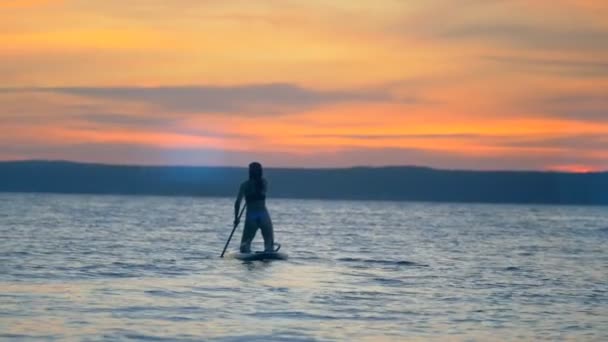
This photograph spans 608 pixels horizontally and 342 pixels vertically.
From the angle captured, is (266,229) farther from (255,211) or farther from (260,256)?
(260,256)

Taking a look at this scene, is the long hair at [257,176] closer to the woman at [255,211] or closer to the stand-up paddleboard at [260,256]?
the woman at [255,211]

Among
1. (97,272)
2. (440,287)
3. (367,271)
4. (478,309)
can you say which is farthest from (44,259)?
(478,309)

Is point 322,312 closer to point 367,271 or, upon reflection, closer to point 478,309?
point 478,309

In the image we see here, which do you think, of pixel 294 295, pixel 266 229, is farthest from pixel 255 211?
pixel 294 295

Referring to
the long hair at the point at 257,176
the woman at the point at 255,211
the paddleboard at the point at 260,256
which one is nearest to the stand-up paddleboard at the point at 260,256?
the paddleboard at the point at 260,256

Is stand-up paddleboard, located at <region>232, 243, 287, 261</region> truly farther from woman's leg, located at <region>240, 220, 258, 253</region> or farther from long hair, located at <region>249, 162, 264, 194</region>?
long hair, located at <region>249, 162, 264, 194</region>

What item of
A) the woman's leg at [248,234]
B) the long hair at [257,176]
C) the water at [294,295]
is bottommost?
the water at [294,295]

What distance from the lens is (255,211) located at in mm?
26828

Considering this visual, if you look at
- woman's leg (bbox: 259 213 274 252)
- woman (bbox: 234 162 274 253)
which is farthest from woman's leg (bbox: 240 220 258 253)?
woman's leg (bbox: 259 213 274 252)

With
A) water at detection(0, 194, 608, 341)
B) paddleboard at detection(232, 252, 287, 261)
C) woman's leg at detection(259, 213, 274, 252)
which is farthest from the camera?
woman's leg at detection(259, 213, 274, 252)

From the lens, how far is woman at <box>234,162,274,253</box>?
26.7m

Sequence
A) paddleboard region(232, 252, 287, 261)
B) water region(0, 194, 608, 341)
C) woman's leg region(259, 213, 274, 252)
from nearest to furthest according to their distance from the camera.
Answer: water region(0, 194, 608, 341) < paddleboard region(232, 252, 287, 261) < woman's leg region(259, 213, 274, 252)

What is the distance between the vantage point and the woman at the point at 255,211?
2672cm

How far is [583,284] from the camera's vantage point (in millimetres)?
22750
